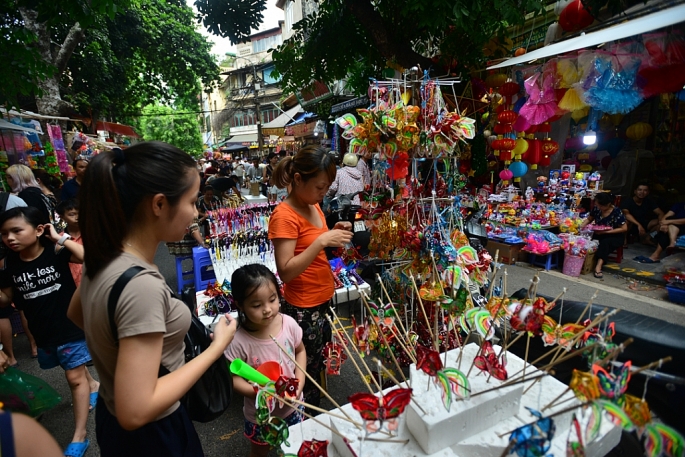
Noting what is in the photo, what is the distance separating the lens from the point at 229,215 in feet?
13.8

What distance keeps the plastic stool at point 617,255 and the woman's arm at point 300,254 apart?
5.48 meters

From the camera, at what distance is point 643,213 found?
5.89 meters

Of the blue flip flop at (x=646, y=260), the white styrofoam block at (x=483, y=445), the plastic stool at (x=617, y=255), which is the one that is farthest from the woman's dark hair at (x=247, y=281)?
the blue flip flop at (x=646, y=260)

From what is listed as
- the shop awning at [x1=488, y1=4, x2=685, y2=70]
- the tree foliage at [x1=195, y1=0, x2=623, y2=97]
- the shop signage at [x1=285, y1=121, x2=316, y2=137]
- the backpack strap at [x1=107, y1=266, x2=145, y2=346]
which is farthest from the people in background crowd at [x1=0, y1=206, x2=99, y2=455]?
the shop signage at [x1=285, y1=121, x2=316, y2=137]

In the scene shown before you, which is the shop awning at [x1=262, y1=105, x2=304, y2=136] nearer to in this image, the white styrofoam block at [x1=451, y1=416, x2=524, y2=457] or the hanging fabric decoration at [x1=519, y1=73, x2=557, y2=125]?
the hanging fabric decoration at [x1=519, y1=73, x2=557, y2=125]

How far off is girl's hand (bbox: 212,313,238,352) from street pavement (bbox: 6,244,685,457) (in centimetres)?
108

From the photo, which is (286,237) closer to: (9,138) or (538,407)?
(538,407)

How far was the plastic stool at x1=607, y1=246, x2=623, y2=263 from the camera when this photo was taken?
17.4 ft

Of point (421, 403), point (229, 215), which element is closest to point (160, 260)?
point (229, 215)

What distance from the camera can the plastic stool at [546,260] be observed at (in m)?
5.29

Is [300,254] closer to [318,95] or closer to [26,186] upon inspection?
[26,186]

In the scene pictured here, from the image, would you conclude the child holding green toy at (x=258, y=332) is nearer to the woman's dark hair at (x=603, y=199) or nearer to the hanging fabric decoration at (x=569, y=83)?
the hanging fabric decoration at (x=569, y=83)

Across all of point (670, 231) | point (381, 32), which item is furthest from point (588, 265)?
point (381, 32)

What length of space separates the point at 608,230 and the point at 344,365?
4577 millimetres
